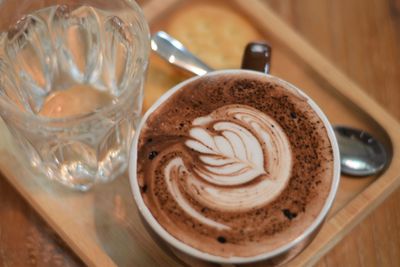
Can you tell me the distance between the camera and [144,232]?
757 mm

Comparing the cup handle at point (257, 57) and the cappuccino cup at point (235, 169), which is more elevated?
the cup handle at point (257, 57)

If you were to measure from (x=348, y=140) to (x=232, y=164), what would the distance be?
0.75 ft

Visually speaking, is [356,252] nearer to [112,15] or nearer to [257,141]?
[257,141]

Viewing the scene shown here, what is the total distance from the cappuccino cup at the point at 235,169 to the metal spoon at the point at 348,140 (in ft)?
0.34

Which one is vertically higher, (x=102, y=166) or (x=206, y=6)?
(x=206, y=6)

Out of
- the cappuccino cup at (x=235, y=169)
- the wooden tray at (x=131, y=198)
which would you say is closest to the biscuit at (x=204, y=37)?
the wooden tray at (x=131, y=198)

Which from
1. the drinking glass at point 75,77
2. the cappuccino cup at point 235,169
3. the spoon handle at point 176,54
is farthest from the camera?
the spoon handle at point 176,54

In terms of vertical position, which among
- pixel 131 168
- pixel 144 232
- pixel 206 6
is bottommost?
pixel 144 232

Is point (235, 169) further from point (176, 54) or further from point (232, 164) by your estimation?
point (176, 54)

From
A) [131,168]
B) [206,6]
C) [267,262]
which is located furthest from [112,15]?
[267,262]

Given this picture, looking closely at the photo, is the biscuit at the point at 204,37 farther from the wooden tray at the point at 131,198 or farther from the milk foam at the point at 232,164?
the milk foam at the point at 232,164

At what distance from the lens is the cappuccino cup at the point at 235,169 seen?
2.02 ft

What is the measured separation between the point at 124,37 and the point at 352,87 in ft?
1.07

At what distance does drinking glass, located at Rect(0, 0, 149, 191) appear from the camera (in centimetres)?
72
